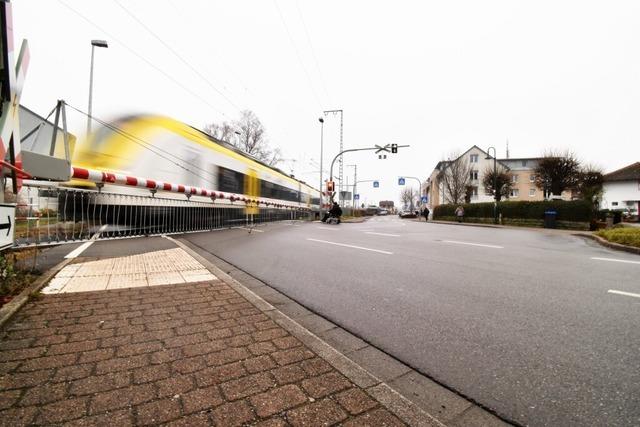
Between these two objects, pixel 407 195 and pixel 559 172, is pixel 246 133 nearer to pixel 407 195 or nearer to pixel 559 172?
pixel 559 172

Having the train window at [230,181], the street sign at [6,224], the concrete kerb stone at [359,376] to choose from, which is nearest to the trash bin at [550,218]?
the train window at [230,181]

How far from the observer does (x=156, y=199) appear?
10.4m

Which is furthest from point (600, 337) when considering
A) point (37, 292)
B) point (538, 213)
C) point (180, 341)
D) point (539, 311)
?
point (538, 213)

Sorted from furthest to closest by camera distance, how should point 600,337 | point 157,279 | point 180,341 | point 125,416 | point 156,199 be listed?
point 156,199
point 157,279
point 600,337
point 180,341
point 125,416

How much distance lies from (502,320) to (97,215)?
945 centimetres

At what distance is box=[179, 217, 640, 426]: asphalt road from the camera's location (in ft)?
6.70

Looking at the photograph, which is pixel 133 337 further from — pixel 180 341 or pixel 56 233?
pixel 56 233

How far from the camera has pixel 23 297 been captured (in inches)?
127

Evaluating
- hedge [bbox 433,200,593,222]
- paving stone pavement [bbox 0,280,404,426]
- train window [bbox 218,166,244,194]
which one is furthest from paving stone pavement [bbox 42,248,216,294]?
hedge [bbox 433,200,593,222]

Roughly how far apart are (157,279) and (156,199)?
676 cm

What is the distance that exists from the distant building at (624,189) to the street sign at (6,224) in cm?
6185

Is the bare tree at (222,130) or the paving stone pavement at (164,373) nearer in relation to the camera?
the paving stone pavement at (164,373)

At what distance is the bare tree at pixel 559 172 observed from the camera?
38344 millimetres

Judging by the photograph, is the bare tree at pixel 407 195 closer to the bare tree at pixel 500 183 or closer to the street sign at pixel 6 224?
the bare tree at pixel 500 183
